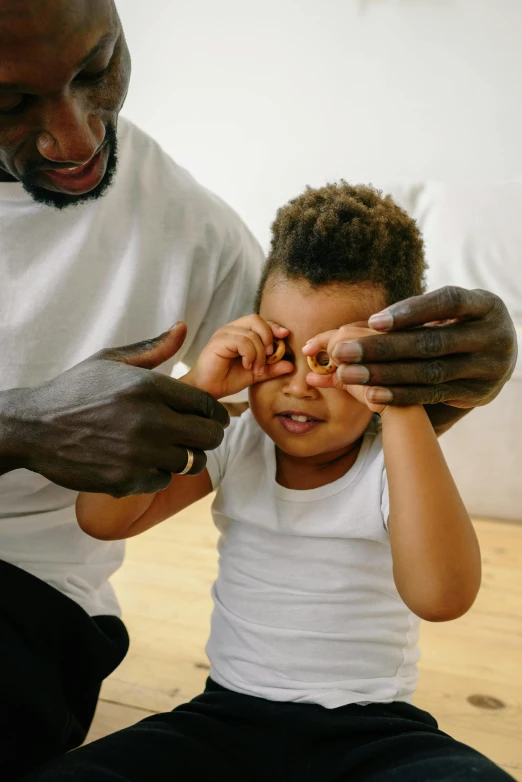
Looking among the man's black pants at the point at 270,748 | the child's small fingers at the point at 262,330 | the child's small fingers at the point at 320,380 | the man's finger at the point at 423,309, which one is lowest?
the man's black pants at the point at 270,748

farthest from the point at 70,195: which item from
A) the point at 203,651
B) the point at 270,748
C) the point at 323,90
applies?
the point at 323,90

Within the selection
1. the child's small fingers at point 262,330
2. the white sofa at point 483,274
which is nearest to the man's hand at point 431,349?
the child's small fingers at point 262,330

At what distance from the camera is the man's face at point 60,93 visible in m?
0.74

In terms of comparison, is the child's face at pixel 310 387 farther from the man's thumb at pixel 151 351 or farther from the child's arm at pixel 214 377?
the man's thumb at pixel 151 351

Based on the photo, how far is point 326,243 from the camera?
2.89 ft

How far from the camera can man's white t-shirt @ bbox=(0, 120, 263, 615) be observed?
1.04m

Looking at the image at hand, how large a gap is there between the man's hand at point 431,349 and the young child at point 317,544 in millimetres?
28

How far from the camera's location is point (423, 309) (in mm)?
731

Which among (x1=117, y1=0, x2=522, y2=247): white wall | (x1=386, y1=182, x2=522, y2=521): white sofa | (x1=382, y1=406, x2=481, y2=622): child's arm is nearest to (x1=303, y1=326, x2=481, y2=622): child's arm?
(x1=382, y1=406, x2=481, y2=622): child's arm

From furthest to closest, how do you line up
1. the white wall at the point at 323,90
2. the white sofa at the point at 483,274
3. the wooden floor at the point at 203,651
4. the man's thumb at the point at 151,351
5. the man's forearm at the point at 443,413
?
1. the white wall at the point at 323,90
2. the white sofa at the point at 483,274
3. the wooden floor at the point at 203,651
4. the man's forearm at the point at 443,413
5. the man's thumb at the point at 151,351

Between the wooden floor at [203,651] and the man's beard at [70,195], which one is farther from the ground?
the man's beard at [70,195]

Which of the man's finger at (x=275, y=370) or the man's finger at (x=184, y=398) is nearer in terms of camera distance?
the man's finger at (x=184, y=398)

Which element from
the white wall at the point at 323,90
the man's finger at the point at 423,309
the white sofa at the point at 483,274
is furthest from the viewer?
the white wall at the point at 323,90

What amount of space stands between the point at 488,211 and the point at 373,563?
64.4 inches
